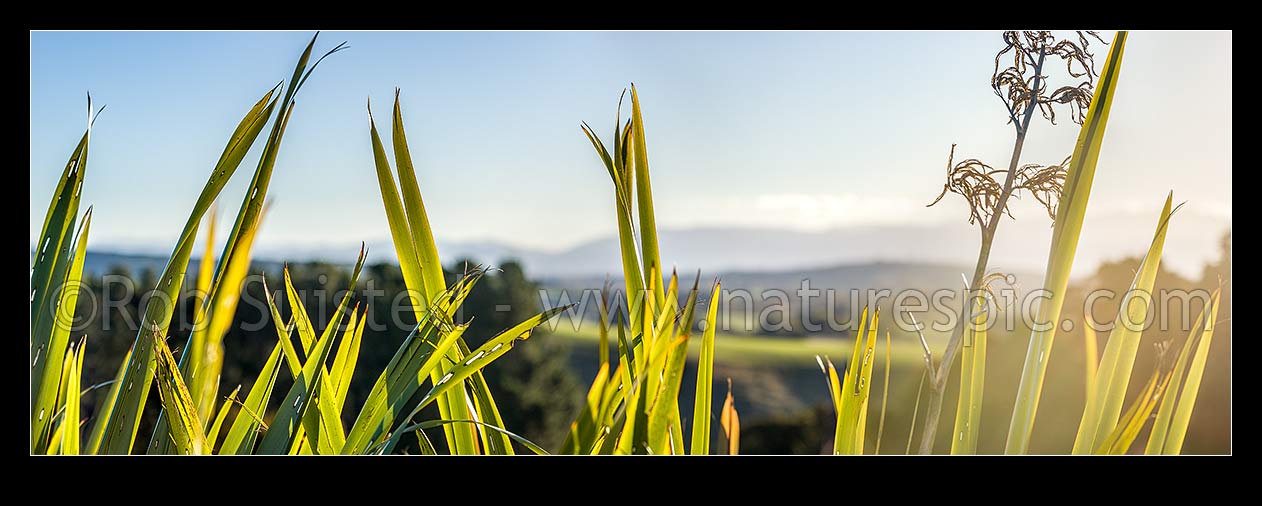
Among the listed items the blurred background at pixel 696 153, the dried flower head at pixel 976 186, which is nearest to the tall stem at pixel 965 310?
the dried flower head at pixel 976 186

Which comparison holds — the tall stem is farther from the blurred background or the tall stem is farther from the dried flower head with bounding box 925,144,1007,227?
the blurred background

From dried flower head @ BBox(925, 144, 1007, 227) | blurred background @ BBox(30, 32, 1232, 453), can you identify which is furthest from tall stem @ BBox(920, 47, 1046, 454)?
blurred background @ BBox(30, 32, 1232, 453)

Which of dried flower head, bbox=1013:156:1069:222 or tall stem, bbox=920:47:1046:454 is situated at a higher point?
dried flower head, bbox=1013:156:1069:222

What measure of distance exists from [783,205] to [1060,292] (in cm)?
437

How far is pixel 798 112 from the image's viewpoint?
3449mm

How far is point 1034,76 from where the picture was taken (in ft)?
2.59

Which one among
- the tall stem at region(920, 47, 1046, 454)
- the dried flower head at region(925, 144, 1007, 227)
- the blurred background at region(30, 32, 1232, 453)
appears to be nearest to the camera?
the tall stem at region(920, 47, 1046, 454)

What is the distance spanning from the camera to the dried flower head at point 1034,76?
792 millimetres

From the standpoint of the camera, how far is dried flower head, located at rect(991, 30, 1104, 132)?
792 millimetres

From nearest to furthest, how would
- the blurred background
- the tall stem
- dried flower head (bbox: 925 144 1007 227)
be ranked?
1. the tall stem
2. dried flower head (bbox: 925 144 1007 227)
3. the blurred background

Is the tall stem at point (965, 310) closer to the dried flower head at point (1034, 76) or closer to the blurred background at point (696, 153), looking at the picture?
the dried flower head at point (1034, 76)
